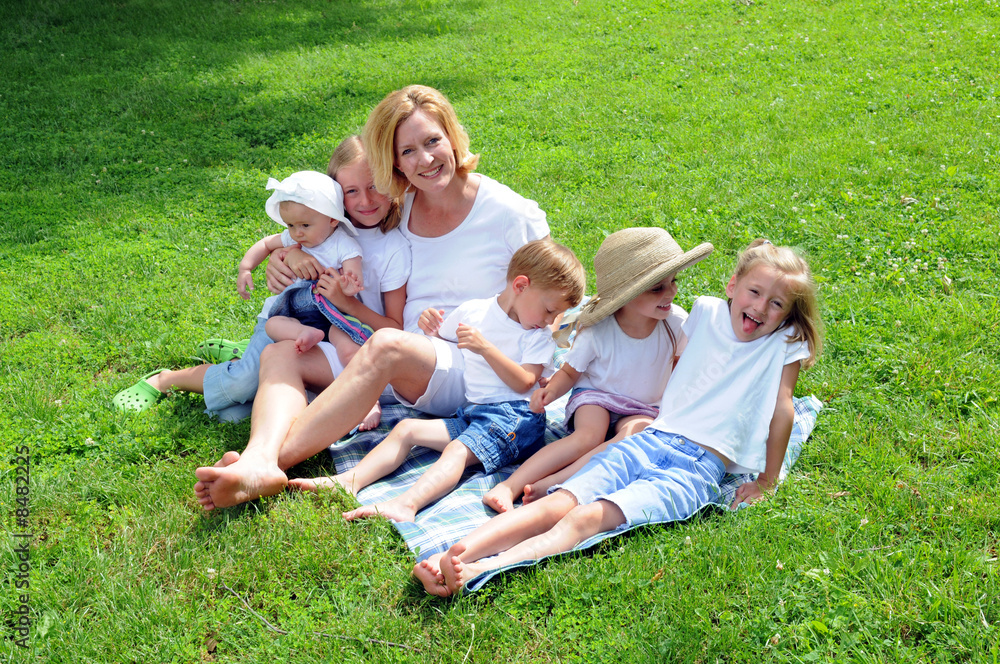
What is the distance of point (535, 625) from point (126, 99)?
9.20 metres

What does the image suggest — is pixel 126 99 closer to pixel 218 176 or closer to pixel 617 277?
pixel 218 176

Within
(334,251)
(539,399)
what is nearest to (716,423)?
(539,399)

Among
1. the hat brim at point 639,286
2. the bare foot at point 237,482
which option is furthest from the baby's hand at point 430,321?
the bare foot at point 237,482

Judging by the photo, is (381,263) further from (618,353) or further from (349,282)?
(618,353)

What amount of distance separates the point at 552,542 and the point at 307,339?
167 cm

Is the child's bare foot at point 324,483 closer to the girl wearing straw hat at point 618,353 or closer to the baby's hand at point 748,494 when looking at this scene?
the girl wearing straw hat at point 618,353

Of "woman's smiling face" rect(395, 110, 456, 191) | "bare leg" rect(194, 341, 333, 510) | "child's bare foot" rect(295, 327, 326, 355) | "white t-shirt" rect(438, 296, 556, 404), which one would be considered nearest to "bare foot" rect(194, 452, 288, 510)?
"bare leg" rect(194, 341, 333, 510)

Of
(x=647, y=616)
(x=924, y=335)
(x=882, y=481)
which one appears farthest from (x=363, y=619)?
(x=924, y=335)

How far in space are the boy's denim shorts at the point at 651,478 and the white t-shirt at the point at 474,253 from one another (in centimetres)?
127

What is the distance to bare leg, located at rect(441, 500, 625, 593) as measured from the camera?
2945mm

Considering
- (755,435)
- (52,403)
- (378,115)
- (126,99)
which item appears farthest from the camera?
(126,99)

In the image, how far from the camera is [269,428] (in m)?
3.67

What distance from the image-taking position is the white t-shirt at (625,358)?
3.88 m

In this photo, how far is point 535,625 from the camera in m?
2.91
